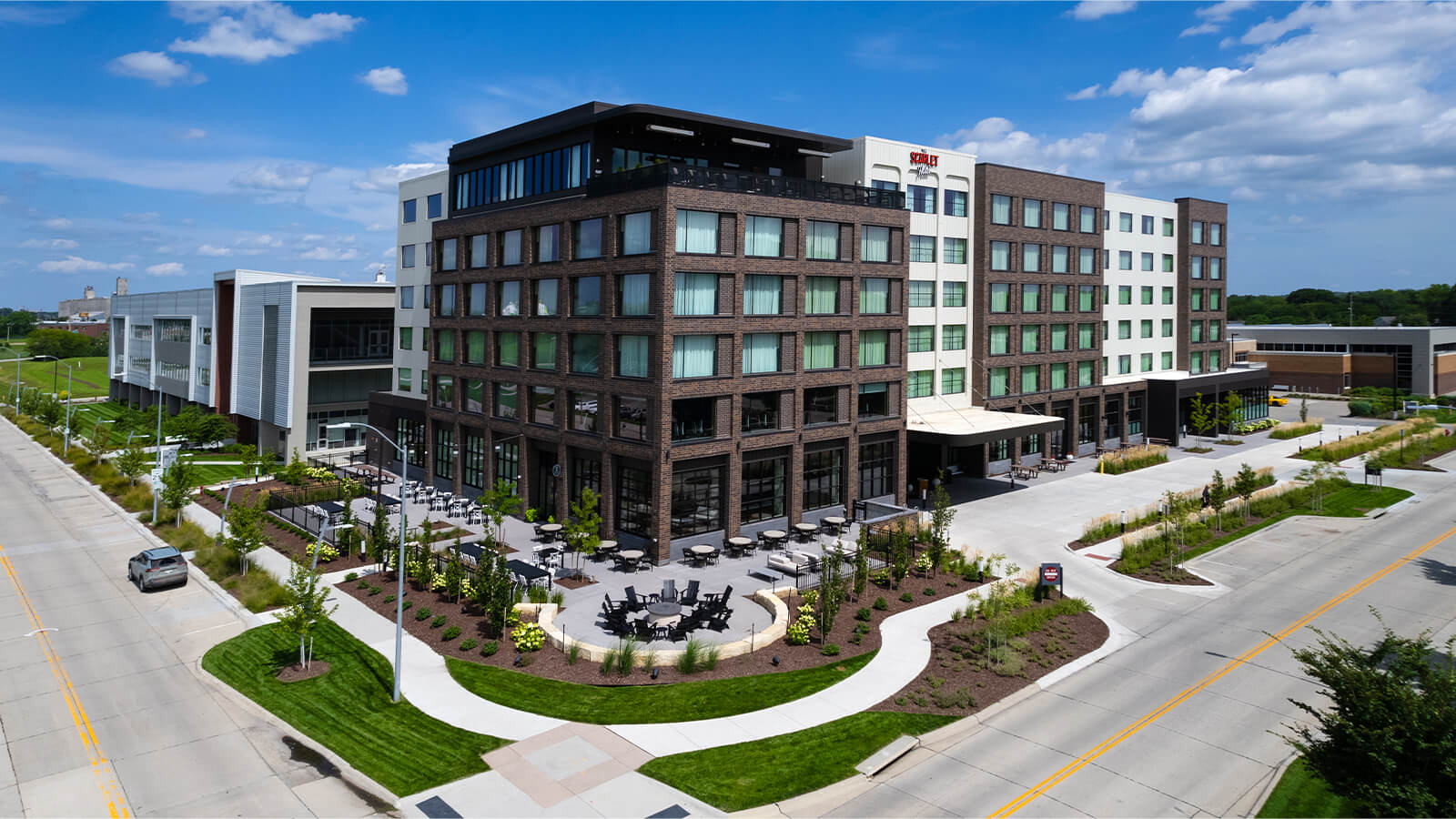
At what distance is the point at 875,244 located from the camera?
46.4m

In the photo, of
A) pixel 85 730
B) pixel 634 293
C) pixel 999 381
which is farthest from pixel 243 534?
pixel 999 381

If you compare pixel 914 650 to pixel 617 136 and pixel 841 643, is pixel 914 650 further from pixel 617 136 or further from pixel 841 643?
pixel 617 136

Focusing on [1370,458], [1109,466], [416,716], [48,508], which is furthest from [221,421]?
[1370,458]

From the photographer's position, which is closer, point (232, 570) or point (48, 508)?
point (232, 570)

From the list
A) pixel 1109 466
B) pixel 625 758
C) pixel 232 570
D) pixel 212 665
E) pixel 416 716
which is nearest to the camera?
pixel 625 758

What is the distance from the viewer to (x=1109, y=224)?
7156 centimetres

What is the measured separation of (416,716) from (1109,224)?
68.5 m

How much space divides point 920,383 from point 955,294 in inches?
278

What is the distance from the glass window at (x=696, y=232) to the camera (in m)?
38.1

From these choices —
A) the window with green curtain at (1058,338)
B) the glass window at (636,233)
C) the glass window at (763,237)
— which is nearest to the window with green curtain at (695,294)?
the glass window at (636,233)

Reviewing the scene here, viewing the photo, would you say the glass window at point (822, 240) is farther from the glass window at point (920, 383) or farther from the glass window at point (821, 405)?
the glass window at point (920, 383)

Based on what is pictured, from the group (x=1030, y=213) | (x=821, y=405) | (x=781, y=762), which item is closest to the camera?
(x=781, y=762)

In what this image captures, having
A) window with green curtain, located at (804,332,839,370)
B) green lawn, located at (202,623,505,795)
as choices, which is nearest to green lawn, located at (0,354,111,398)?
green lawn, located at (202,623,505,795)

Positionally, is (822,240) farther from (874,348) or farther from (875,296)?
(874,348)
